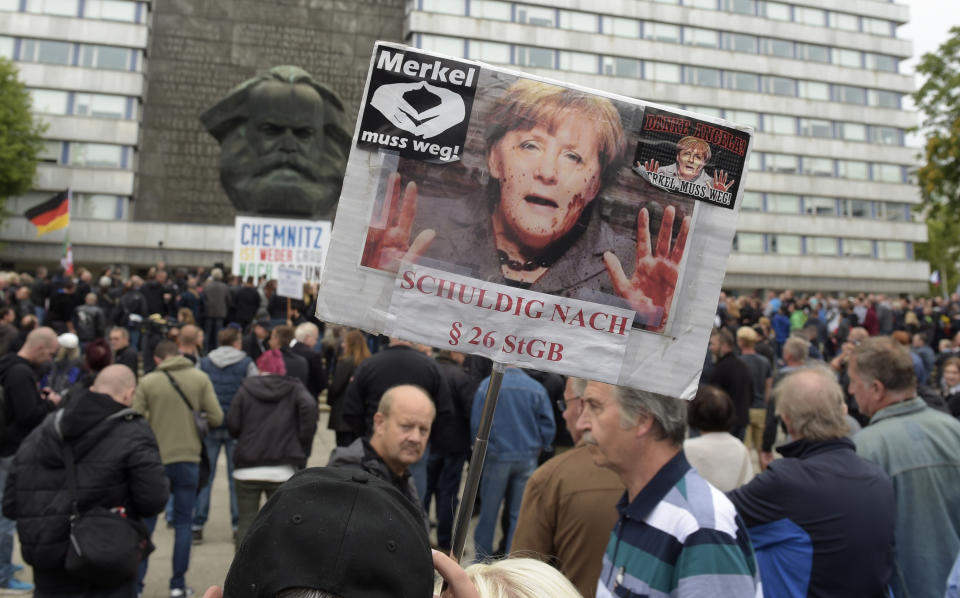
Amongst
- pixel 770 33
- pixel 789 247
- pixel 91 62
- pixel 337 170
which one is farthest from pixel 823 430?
pixel 770 33

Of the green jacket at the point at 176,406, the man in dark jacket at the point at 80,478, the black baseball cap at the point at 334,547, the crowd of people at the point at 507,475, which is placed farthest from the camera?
the green jacket at the point at 176,406

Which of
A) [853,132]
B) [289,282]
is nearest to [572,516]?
[289,282]

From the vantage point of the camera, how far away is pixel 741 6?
1804 inches

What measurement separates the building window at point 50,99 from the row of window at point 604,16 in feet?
58.8

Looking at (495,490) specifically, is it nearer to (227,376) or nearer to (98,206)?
(227,376)

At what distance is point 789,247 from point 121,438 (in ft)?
151

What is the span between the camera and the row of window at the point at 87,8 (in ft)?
116

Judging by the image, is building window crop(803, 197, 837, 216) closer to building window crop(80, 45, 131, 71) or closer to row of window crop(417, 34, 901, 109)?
row of window crop(417, 34, 901, 109)

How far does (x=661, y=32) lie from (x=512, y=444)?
43.8m

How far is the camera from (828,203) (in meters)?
45.8

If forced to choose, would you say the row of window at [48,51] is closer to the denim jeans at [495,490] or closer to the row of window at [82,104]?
the row of window at [82,104]

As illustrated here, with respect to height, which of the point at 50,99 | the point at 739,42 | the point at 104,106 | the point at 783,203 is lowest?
the point at 104,106

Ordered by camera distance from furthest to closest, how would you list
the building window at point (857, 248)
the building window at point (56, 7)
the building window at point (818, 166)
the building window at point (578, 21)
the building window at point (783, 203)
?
the building window at point (857, 248), the building window at point (818, 166), the building window at point (783, 203), the building window at point (578, 21), the building window at point (56, 7)

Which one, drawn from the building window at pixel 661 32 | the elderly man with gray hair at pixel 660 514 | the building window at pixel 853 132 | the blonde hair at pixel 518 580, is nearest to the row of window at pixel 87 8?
the building window at pixel 661 32
